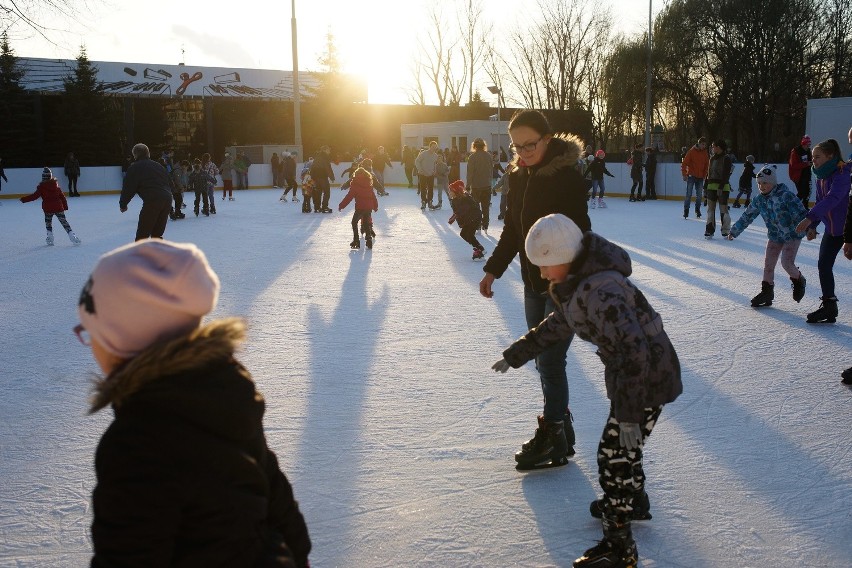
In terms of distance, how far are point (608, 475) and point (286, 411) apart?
76.6 inches

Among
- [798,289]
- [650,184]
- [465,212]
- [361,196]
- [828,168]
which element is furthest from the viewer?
[650,184]

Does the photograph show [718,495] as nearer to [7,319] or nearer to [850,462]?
[850,462]

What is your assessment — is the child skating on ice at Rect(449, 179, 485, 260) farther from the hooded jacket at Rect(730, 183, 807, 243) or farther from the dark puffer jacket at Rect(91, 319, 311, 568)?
the dark puffer jacket at Rect(91, 319, 311, 568)

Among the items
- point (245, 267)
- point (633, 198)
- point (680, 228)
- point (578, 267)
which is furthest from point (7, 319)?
point (633, 198)

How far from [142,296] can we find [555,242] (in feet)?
4.55

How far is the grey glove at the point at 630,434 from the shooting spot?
226 centimetres

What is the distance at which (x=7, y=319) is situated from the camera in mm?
6355

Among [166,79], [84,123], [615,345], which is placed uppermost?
[166,79]

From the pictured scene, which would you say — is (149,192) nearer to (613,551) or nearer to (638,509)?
(638,509)

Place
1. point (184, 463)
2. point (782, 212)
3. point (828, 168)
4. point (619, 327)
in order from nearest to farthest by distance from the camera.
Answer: point (184, 463) < point (619, 327) < point (828, 168) < point (782, 212)

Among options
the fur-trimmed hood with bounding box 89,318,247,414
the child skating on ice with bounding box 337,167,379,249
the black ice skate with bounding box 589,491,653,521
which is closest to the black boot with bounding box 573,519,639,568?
the black ice skate with bounding box 589,491,653,521

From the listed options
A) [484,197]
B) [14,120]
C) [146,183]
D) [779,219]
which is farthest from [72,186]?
[779,219]

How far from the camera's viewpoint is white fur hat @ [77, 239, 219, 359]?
4.13 ft

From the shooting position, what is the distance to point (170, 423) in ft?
4.04
